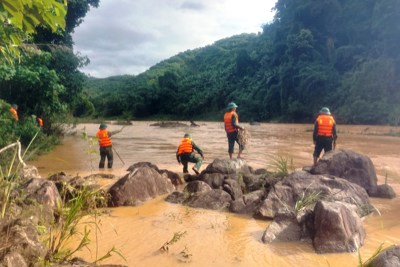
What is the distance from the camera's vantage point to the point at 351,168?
838 centimetres

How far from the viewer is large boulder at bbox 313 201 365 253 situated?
191 inches

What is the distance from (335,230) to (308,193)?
5.59 ft

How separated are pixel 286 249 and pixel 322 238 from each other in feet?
1.49

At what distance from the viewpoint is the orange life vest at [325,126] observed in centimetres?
1004

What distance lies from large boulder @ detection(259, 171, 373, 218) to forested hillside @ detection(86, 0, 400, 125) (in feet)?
56.4

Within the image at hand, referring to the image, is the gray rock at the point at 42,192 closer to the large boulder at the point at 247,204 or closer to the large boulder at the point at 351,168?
the large boulder at the point at 247,204

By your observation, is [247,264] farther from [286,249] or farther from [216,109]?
[216,109]

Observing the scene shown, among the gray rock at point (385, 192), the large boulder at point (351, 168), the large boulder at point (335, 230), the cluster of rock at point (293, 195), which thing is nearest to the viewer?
the large boulder at point (335, 230)

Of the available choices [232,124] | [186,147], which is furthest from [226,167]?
[232,124]

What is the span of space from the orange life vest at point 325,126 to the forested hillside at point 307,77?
1502cm

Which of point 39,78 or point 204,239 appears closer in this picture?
point 204,239

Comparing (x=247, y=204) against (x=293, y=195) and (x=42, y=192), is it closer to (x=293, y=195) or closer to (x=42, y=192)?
(x=293, y=195)

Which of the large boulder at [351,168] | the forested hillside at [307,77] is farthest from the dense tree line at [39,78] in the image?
the large boulder at [351,168]

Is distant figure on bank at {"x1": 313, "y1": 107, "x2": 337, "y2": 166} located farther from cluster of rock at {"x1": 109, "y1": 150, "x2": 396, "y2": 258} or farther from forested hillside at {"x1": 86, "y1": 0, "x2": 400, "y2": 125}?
forested hillside at {"x1": 86, "y1": 0, "x2": 400, "y2": 125}
